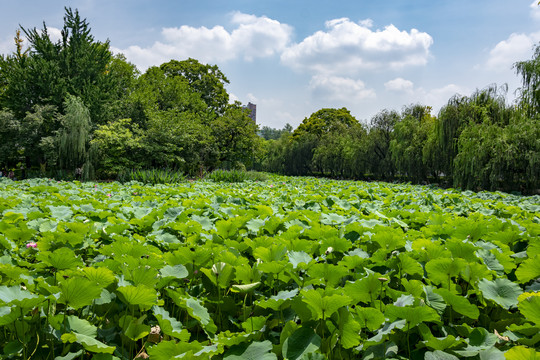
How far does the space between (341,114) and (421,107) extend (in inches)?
915

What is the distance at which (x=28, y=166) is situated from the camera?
20.6 meters

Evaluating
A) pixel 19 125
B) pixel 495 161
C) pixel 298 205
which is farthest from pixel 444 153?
pixel 19 125

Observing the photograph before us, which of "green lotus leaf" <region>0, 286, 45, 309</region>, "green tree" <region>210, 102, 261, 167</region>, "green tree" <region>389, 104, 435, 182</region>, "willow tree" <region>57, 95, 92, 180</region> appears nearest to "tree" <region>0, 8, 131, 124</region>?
"willow tree" <region>57, 95, 92, 180</region>

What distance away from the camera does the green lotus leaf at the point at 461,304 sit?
1.02m

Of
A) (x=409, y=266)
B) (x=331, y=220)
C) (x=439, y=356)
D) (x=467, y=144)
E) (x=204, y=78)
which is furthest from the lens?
(x=204, y=78)

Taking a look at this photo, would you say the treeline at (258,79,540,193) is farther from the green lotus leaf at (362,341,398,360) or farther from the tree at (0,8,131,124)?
the tree at (0,8,131,124)

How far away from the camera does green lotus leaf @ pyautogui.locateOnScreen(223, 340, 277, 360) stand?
827 mm

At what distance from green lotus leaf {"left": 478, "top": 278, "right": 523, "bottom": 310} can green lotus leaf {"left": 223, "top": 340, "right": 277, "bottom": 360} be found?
34.9 inches

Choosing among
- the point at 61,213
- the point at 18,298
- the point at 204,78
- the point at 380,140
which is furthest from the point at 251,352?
the point at 204,78

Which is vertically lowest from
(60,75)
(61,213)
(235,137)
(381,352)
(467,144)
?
(381,352)

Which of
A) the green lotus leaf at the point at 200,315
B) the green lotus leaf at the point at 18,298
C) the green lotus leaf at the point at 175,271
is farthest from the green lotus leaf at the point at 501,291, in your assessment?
the green lotus leaf at the point at 18,298

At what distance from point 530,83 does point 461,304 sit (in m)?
15.0

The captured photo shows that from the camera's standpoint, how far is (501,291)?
1185mm

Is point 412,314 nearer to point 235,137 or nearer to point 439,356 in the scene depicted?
point 439,356
